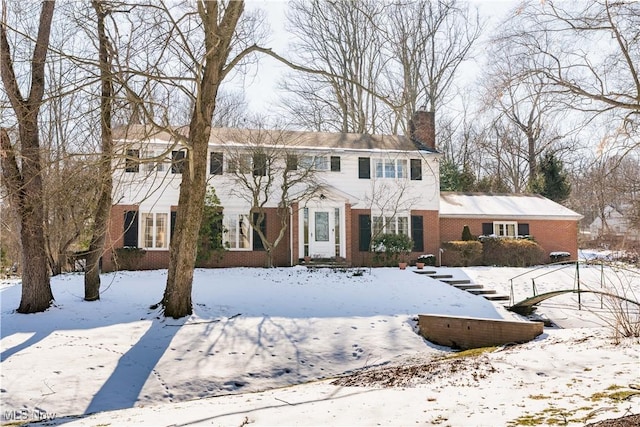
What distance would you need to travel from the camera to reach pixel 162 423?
16.0 ft

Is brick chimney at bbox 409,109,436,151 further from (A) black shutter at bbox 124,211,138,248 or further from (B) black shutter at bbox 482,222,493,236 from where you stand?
(A) black shutter at bbox 124,211,138,248

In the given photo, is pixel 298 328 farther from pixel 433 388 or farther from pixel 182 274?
pixel 433 388

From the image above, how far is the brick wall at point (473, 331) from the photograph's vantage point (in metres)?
10.2

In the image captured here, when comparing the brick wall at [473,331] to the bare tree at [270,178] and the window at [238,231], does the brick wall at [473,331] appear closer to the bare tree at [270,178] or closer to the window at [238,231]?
the bare tree at [270,178]

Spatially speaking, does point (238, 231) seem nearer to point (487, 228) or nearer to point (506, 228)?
point (487, 228)

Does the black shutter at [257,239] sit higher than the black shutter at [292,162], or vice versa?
the black shutter at [292,162]

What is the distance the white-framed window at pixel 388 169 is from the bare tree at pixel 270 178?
2.79 meters

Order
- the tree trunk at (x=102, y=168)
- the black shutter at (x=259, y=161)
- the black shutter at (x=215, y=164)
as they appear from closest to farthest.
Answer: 1. the tree trunk at (x=102, y=168)
2. the black shutter at (x=259, y=161)
3. the black shutter at (x=215, y=164)

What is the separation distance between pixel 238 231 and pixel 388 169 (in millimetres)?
6841

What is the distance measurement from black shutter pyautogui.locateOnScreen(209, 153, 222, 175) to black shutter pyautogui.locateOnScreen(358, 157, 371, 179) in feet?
18.9

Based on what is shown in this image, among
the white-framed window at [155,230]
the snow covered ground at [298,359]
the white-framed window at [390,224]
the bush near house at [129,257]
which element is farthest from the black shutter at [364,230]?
the bush near house at [129,257]

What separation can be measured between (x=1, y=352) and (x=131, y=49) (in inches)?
224

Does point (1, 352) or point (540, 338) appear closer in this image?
point (1, 352)

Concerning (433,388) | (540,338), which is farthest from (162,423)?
(540,338)
